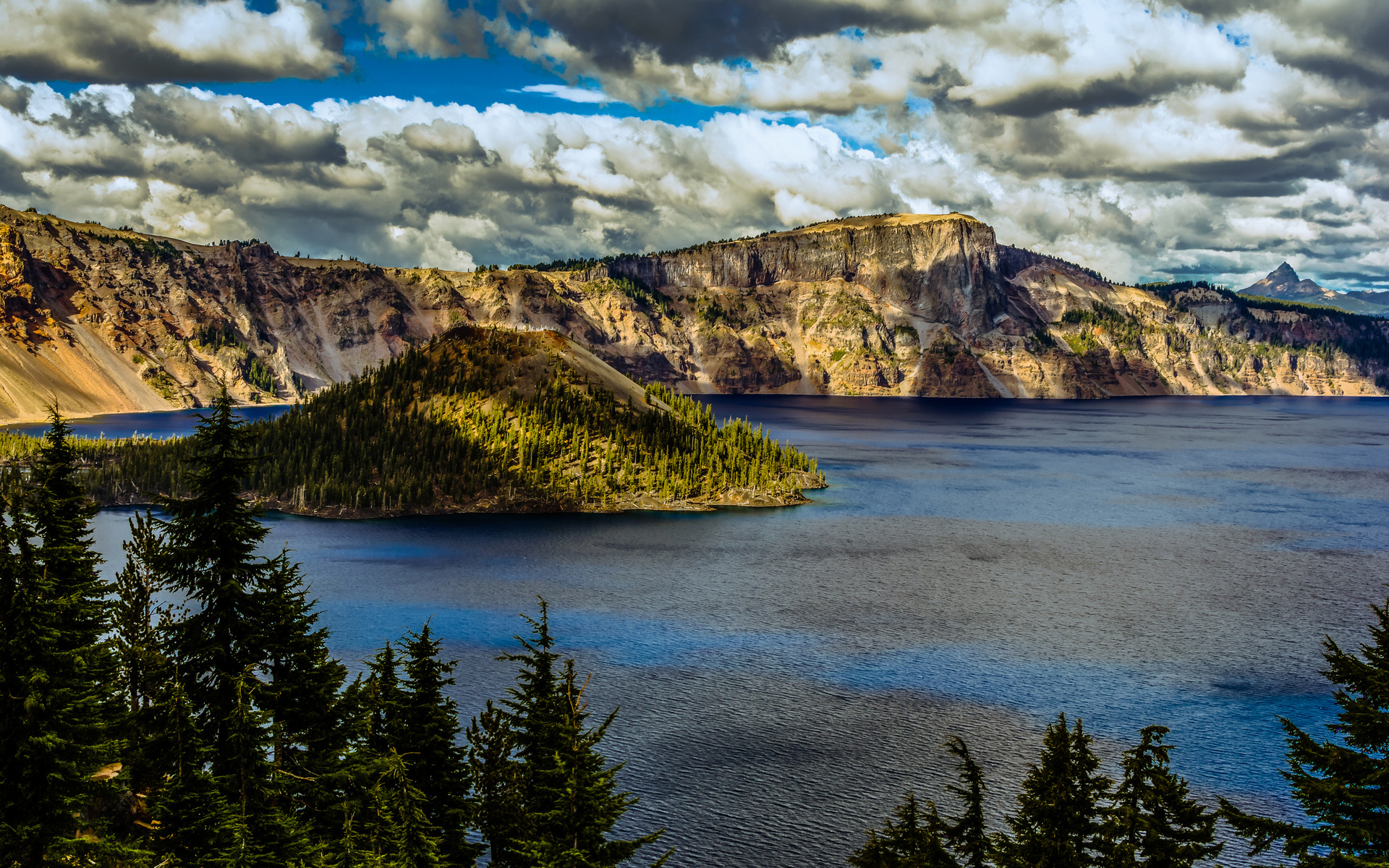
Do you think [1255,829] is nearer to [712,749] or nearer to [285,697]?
[285,697]

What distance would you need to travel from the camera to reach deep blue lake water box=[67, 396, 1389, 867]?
65.4 metres

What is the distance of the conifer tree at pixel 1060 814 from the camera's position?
1239 inches

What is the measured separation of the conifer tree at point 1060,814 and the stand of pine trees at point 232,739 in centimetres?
1299

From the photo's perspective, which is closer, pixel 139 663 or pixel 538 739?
pixel 538 739

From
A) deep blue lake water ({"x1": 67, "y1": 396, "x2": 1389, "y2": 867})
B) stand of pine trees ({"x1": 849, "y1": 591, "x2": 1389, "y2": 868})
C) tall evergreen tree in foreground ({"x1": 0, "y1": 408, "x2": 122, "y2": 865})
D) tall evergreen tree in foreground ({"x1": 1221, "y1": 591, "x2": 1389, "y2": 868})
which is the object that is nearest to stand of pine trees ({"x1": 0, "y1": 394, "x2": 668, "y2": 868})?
tall evergreen tree in foreground ({"x1": 0, "y1": 408, "x2": 122, "y2": 865})

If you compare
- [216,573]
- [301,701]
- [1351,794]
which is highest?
[216,573]

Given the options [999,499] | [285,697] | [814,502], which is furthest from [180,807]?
[999,499]

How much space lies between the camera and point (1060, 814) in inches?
1249

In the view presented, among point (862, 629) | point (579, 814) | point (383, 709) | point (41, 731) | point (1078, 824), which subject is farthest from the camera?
point (862, 629)

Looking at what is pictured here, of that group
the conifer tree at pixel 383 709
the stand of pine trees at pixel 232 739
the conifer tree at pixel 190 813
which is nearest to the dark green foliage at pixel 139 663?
the stand of pine trees at pixel 232 739

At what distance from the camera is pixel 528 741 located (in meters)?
37.2

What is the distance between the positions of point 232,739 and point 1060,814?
88.1 ft

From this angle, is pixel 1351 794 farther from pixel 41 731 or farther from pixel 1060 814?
pixel 41 731

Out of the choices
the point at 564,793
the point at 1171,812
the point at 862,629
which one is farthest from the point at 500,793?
the point at 862,629
